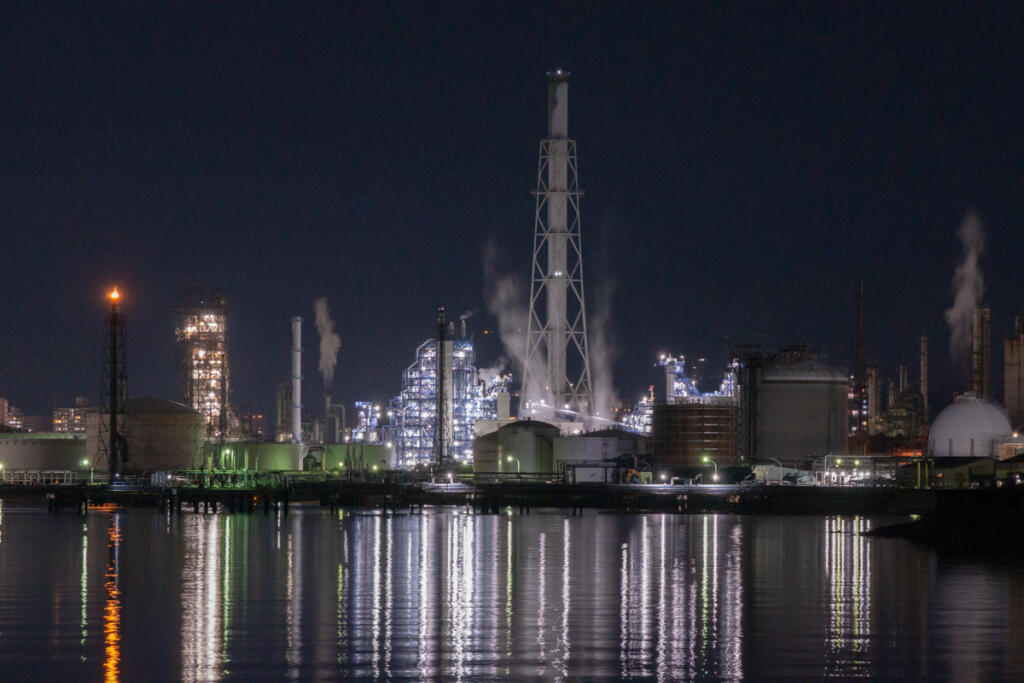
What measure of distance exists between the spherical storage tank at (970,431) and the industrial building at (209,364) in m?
56.7

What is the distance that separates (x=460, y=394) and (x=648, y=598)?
8611 centimetres

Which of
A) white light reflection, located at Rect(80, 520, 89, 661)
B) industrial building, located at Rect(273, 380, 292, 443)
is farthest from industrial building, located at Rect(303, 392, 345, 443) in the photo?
white light reflection, located at Rect(80, 520, 89, 661)

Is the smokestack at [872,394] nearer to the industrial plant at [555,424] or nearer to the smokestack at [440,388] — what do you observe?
the industrial plant at [555,424]

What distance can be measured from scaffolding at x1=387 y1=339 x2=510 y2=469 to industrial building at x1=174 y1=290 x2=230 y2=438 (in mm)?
14419

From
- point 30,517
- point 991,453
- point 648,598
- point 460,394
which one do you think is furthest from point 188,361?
point 648,598

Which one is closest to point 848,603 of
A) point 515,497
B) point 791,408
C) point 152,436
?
point 515,497

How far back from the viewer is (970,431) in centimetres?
8138

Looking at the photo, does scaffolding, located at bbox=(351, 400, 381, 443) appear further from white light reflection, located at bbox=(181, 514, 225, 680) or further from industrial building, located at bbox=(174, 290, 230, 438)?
white light reflection, located at bbox=(181, 514, 225, 680)

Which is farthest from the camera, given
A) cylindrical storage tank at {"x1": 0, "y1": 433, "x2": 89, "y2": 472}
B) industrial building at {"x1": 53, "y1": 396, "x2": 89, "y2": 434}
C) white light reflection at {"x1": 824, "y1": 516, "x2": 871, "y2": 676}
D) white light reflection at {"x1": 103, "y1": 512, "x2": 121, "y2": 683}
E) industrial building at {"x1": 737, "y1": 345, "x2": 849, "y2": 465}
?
industrial building at {"x1": 53, "y1": 396, "x2": 89, "y2": 434}

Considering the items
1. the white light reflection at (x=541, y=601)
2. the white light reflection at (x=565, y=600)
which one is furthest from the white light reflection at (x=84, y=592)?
the white light reflection at (x=565, y=600)

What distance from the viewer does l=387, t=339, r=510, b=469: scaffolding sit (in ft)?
381

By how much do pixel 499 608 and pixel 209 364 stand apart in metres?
89.5

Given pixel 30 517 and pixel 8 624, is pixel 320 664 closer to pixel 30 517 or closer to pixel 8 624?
pixel 8 624

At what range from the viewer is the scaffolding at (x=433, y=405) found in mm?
116250
